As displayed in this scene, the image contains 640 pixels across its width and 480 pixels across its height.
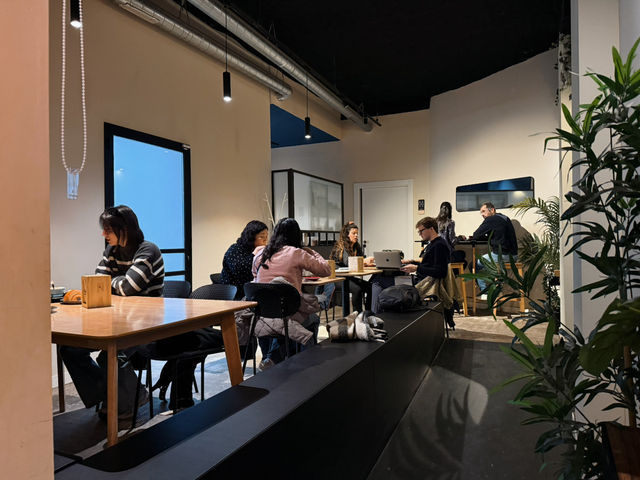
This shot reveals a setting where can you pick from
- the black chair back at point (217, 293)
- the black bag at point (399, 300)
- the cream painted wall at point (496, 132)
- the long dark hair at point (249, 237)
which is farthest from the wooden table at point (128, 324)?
the cream painted wall at point (496, 132)

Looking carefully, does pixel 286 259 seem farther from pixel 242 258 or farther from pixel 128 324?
pixel 128 324

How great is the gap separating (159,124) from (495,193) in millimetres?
5381

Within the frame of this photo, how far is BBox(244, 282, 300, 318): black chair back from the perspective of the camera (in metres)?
2.86

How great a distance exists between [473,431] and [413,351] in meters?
0.66

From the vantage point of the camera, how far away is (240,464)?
1193 millimetres

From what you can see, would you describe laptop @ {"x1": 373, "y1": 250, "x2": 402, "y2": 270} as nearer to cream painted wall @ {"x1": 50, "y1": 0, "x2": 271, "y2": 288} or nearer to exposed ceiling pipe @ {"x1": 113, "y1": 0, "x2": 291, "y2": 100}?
cream painted wall @ {"x1": 50, "y1": 0, "x2": 271, "y2": 288}

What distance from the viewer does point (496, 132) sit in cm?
726

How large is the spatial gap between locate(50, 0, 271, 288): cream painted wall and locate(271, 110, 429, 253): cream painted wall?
3.16 meters

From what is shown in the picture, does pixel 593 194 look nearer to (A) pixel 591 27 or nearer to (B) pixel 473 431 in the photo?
(A) pixel 591 27

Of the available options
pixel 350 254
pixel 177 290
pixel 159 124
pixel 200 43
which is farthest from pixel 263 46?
pixel 177 290

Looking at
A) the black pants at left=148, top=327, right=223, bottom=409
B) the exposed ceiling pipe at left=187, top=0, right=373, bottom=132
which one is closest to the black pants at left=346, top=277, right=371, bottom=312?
the black pants at left=148, top=327, right=223, bottom=409

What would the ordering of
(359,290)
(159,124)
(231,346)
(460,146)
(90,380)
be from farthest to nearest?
1. (460,146)
2. (359,290)
3. (159,124)
4. (90,380)
5. (231,346)

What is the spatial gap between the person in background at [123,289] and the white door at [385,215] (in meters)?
7.11

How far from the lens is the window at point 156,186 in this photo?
14.1 feet
